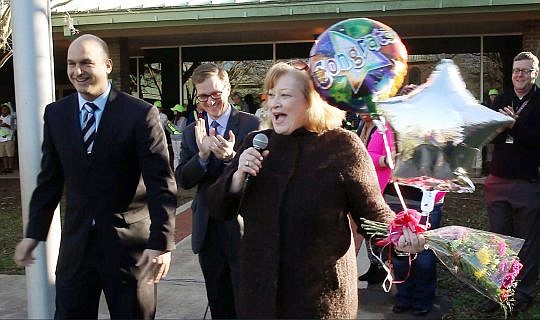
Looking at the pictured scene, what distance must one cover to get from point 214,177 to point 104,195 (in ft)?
2.45

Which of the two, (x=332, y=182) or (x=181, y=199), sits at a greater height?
(x=332, y=182)

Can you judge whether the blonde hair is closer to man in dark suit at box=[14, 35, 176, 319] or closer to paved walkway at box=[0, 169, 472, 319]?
man in dark suit at box=[14, 35, 176, 319]

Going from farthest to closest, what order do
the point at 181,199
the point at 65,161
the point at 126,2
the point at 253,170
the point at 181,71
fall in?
1. the point at 181,71
2. the point at 126,2
3. the point at 181,199
4. the point at 65,161
5. the point at 253,170

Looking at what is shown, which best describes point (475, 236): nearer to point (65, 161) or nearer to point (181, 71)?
point (65, 161)

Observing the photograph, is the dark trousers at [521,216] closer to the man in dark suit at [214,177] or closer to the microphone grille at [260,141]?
the man in dark suit at [214,177]

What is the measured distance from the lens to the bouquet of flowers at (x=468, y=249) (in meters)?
2.45

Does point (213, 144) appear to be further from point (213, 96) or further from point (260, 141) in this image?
point (260, 141)

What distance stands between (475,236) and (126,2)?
10847mm

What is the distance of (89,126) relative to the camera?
120 inches

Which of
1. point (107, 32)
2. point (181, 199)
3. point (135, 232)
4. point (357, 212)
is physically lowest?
point (181, 199)

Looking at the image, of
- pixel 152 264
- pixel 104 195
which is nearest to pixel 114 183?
pixel 104 195

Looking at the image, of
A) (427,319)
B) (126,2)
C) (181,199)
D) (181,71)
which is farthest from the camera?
(181,71)

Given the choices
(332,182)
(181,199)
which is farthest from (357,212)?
(181,199)

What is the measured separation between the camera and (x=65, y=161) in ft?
9.93
